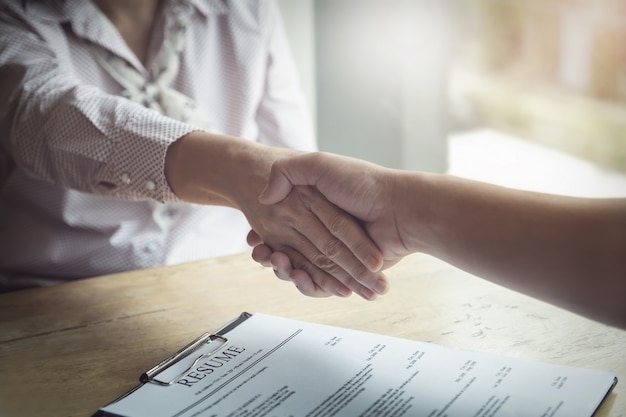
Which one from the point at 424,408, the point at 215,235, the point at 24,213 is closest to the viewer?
the point at 424,408

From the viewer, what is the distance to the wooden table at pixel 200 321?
2.51 feet

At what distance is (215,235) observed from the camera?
148cm

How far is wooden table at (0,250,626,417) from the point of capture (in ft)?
2.51

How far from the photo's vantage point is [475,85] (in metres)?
2.39

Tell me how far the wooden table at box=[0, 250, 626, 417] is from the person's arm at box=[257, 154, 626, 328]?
80 millimetres

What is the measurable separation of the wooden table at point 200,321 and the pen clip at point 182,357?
0.10 ft

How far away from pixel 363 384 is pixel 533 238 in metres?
0.22

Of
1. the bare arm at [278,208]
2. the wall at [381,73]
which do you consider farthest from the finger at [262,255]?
the wall at [381,73]

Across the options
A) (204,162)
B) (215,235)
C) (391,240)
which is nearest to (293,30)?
(215,235)

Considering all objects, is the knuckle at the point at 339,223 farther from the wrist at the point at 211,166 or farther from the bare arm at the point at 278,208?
the wrist at the point at 211,166

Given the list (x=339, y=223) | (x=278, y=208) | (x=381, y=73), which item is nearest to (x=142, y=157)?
(x=278, y=208)

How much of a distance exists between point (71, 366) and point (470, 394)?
0.45 meters

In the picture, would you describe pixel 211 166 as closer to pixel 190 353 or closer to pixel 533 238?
Result: pixel 190 353

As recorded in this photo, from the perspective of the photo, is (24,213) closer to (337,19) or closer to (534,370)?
(534,370)
